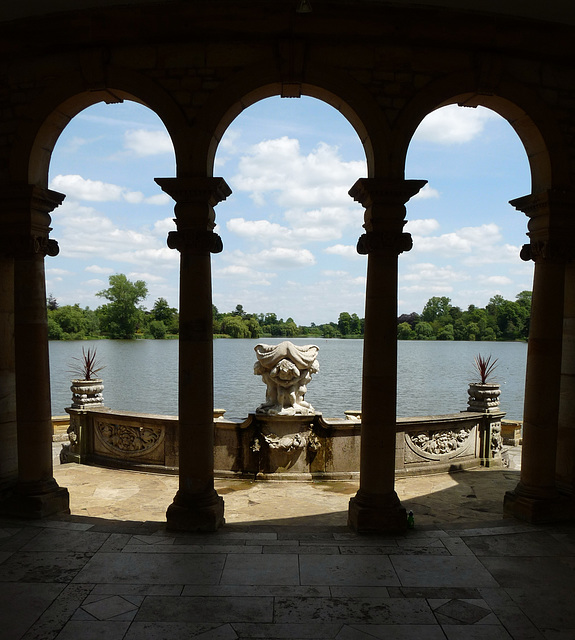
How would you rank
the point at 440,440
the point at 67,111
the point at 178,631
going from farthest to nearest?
the point at 440,440 → the point at 67,111 → the point at 178,631

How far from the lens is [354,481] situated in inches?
344

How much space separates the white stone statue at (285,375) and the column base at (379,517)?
3005mm

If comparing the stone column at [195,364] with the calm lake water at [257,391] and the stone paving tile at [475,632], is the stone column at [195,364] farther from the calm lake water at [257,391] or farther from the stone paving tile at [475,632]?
the calm lake water at [257,391]

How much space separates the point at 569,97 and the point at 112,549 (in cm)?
698

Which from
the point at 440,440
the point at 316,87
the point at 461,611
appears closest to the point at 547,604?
the point at 461,611

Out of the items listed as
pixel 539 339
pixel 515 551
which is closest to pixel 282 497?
pixel 515 551

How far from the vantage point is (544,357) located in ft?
20.5

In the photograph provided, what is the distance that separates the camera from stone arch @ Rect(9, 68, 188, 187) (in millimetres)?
5914

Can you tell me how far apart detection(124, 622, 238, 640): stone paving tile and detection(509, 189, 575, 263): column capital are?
5079mm

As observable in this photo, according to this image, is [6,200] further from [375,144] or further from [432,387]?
[432,387]

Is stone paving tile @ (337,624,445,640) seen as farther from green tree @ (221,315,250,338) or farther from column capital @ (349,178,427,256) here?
green tree @ (221,315,250,338)

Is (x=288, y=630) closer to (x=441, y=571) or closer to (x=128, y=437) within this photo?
(x=441, y=571)

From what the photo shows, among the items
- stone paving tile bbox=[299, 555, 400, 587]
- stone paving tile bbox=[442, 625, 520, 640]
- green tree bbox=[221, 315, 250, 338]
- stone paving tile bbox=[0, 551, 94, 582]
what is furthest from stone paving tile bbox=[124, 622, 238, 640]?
green tree bbox=[221, 315, 250, 338]

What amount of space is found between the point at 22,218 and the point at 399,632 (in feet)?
18.6
